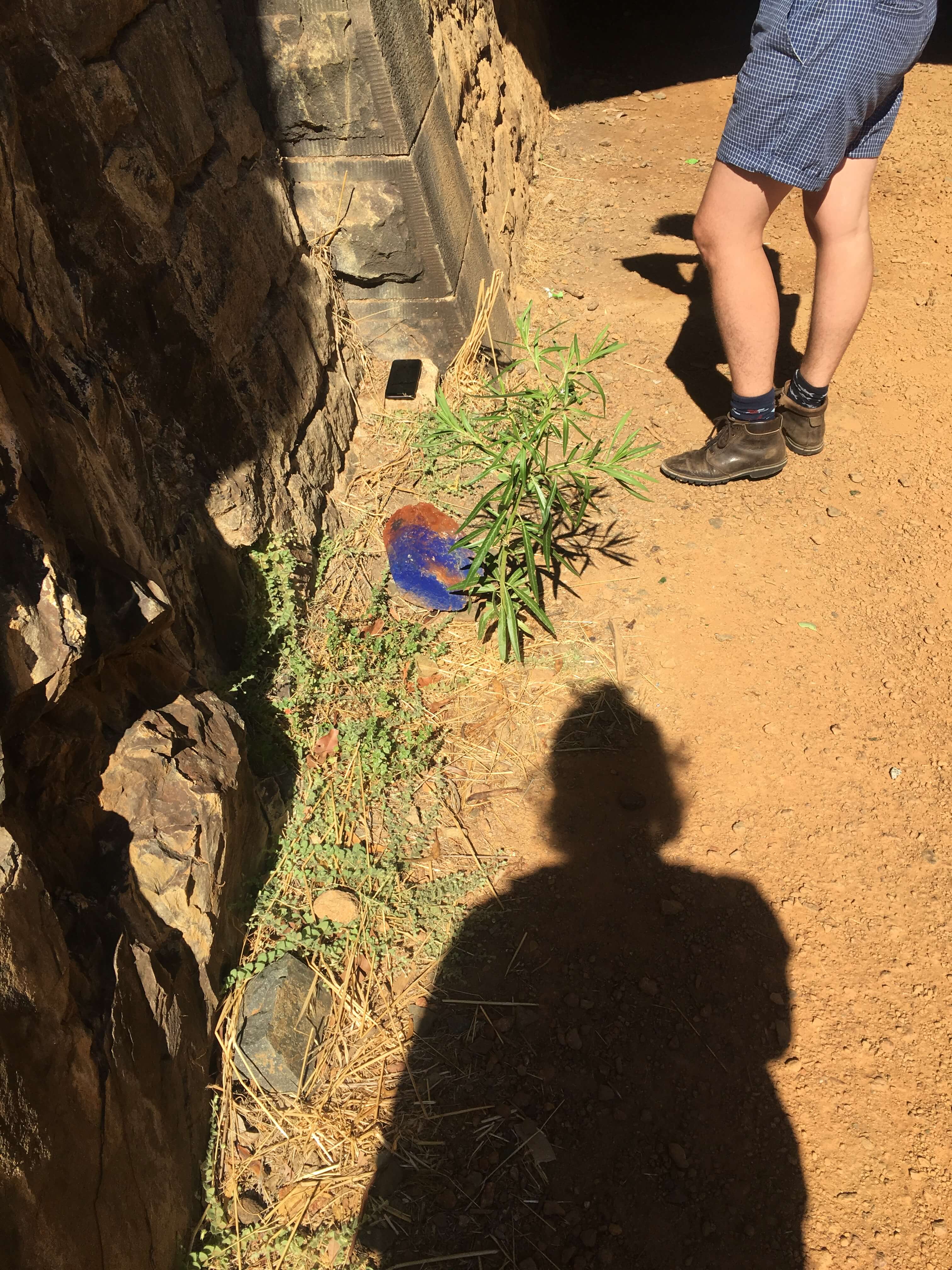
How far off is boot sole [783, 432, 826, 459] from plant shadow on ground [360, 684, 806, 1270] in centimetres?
155

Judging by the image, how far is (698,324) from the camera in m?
3.87

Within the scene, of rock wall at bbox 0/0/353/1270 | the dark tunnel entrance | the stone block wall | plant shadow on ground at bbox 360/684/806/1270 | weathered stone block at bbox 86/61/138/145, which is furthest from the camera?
the dark tunnel entrance

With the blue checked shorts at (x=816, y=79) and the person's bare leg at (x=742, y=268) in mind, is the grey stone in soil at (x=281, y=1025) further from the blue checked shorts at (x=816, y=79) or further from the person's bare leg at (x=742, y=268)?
the blue checked shorts at (x=816, y=79)

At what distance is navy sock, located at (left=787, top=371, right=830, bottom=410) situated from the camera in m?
3.10

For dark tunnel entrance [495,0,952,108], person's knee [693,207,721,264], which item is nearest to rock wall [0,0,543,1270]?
person's knee [693,207,721,264]

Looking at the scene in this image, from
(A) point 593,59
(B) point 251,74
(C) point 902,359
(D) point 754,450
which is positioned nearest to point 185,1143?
(D) point 754,450

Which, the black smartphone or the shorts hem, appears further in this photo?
the black smartphone

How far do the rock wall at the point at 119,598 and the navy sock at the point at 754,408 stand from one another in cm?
158

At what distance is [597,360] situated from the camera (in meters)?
3.73

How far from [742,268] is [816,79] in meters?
0.54

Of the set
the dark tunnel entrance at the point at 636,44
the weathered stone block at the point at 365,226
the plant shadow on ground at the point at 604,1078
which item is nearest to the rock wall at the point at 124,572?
the weathered stone block at the point at 365,226

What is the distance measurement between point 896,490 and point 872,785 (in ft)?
4.10

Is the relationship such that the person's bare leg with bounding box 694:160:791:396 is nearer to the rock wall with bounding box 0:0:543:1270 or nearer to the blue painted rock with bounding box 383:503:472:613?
the blue painted rock with bounding box 383:503:472:613

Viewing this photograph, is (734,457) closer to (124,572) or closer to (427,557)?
(427,557)
